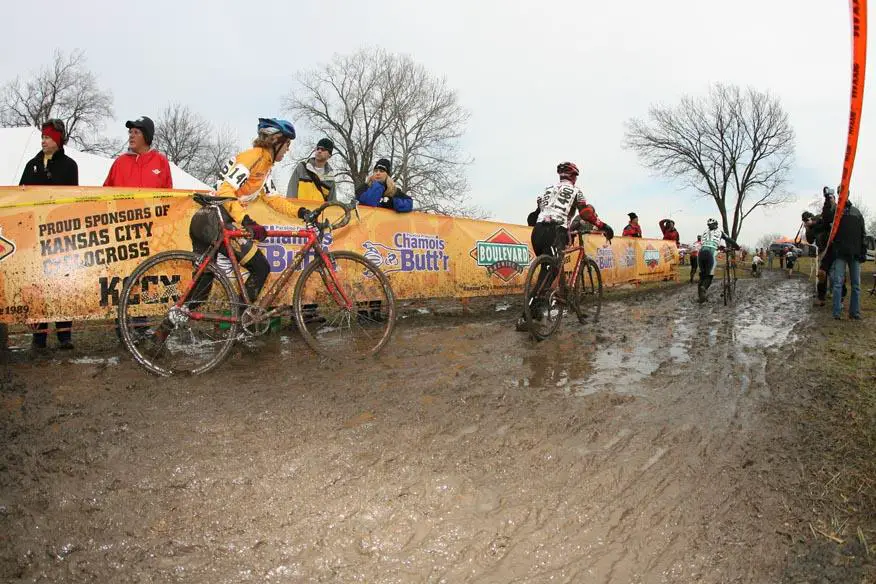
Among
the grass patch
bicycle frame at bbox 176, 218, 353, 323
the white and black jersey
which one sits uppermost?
the white and black jersey

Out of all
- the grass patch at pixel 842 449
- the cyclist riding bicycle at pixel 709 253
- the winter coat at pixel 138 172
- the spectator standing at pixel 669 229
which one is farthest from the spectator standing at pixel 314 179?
the spectator standing at pixel 669 229

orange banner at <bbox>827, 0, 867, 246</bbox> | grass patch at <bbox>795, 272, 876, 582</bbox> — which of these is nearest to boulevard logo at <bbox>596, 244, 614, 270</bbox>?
grass patch at <bbox>795, 272, 876, 582</bbox>

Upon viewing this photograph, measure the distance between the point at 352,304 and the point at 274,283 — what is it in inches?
28.5

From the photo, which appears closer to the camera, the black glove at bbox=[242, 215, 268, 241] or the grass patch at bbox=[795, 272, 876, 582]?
the grass patch at bbox=[795, 272, 876, 582]

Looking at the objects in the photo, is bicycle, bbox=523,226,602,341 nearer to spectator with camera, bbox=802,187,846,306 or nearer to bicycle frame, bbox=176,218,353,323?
bicycle frame, bbox=176,218,353,323

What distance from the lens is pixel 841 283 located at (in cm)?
819

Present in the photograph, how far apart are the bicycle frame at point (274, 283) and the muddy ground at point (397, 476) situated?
0.50m

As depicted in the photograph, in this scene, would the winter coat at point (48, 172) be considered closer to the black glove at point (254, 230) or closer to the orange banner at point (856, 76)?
the black glove at point (254, 230)

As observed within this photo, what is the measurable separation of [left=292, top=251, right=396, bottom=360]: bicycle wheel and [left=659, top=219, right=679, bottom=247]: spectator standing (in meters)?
17.9

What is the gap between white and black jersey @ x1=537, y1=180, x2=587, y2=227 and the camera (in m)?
6.29

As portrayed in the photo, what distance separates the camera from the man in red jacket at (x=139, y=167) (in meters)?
5.53

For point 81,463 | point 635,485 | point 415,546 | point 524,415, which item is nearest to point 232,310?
point 81,463

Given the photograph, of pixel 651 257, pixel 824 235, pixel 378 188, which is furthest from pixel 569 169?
pixel 651 257

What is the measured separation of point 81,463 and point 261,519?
1080 mm
